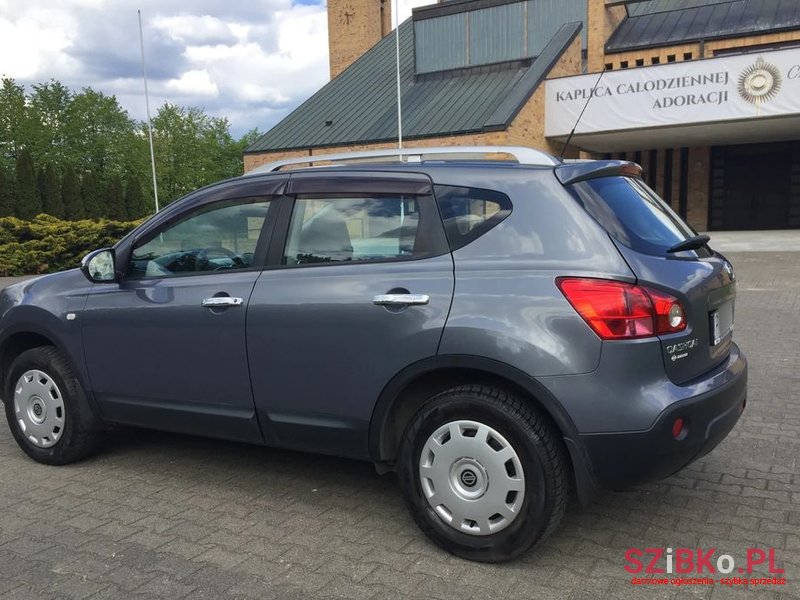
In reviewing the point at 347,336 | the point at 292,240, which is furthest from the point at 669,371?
the point at 292,240

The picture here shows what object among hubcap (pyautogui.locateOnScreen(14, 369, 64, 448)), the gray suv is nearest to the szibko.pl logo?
the gray suv

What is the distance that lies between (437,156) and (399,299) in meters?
0.96

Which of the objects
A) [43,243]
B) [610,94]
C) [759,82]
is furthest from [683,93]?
[43,243]

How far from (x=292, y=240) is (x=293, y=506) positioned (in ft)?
4.66

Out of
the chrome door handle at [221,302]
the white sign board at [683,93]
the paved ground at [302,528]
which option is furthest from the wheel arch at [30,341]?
the white sign board at [683,93]

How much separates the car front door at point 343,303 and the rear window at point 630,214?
2.27ft

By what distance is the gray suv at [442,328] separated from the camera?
291 centimetres

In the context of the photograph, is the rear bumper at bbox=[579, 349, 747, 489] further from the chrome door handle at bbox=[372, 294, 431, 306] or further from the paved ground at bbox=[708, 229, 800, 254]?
the paved ground at bbox=[708, 229, 800, 254]

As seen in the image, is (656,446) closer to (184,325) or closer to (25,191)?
(184,325)

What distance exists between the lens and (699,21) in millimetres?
27422

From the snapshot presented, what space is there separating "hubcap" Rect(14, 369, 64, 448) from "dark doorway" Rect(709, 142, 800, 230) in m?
29.6

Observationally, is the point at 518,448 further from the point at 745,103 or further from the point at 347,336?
the point at 745,103

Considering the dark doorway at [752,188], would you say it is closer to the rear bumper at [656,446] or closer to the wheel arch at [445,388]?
the rear bumper at [656,446]

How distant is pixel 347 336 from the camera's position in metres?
3.35
